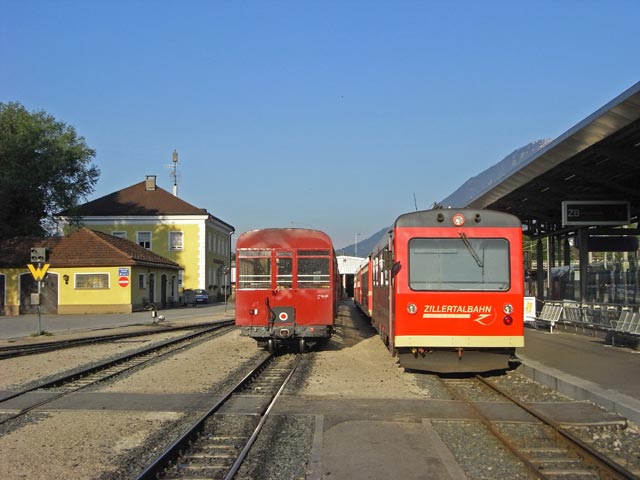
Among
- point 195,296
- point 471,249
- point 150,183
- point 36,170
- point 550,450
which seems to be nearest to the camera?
point 550,450

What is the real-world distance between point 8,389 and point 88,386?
4.14 feet

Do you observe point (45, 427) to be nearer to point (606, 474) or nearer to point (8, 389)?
point (8, 389)

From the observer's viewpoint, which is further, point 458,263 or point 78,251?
point 78,251

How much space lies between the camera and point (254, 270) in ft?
53.4

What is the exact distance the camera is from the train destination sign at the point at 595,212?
62.3ft

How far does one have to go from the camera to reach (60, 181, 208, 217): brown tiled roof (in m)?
61.4

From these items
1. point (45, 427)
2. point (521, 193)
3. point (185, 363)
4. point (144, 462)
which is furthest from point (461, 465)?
point (521, 193)

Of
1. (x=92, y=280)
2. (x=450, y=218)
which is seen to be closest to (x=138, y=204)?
(x=92, y=280)

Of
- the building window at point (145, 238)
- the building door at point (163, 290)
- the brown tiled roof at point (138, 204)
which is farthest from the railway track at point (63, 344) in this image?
the brown tiled roof at point (138, 204)

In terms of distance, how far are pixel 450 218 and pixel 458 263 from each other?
2.59 feet

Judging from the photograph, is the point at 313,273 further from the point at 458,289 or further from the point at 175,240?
the point at 175,240

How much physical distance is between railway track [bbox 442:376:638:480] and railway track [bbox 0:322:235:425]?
608cm

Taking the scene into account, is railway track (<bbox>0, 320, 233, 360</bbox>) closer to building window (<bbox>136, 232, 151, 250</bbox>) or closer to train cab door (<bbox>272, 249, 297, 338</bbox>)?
train cab door (<bbox>272, 249, 297, 338</bbox>)

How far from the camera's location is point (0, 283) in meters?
40.3
